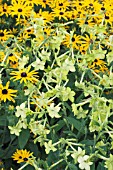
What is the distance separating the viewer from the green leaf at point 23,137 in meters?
1.67

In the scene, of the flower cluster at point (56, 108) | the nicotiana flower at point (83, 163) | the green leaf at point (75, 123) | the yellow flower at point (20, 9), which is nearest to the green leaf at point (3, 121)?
the flower cluster at point (56, 108)

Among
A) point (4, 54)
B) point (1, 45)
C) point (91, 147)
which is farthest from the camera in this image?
point (1, 45)

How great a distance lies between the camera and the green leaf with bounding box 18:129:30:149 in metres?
1.67

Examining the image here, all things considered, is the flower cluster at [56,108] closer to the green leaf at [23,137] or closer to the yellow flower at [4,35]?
the green leaf at [23,137]

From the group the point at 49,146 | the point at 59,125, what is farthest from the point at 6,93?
the point at 49,146

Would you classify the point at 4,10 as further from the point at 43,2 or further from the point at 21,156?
the point at 21,156

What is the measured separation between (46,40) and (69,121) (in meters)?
0.33

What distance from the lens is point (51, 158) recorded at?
5.37ft

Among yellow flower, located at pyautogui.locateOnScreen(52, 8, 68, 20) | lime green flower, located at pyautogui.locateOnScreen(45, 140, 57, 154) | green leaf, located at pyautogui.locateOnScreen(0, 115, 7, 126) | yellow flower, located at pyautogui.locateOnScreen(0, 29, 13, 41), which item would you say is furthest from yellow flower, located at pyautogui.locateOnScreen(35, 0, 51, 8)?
lime green flower, located at pyautogui.locateOnScreen(45, 140, 57, 154)

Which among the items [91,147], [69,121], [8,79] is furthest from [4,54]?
[91,147]

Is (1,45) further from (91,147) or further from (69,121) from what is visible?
(91,147)

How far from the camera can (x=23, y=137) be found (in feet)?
5.54

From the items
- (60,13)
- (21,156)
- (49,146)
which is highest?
(60,13)

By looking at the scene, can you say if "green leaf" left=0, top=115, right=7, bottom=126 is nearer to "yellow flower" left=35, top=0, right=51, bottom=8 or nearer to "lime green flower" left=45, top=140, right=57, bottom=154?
"lime green flower" left=45, top=140, right=57, bottom=154
